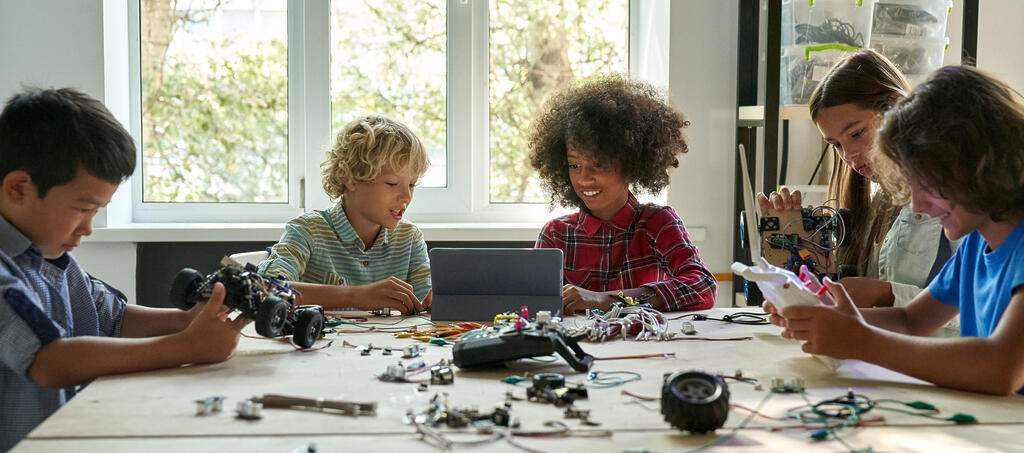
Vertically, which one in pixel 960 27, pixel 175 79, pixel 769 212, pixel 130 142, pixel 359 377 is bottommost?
pixel 359 377

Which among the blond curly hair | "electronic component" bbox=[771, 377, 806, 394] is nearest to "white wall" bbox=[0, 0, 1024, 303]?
the blond curly hair

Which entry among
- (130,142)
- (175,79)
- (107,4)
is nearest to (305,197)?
(175,79)

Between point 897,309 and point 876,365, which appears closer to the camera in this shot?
point 876,365

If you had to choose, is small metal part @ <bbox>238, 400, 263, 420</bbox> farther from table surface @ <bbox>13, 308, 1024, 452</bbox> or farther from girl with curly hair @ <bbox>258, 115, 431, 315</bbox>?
girl with curly hair @ <bbox>258, 115, 431, 315</bbox>

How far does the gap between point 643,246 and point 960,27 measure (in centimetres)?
170

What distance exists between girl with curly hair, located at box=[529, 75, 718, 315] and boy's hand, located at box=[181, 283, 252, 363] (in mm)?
1094

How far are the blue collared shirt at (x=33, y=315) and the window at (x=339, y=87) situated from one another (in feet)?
5.32

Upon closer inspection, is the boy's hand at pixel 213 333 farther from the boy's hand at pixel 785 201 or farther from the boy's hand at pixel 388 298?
the boy's hand at pixel 785 201

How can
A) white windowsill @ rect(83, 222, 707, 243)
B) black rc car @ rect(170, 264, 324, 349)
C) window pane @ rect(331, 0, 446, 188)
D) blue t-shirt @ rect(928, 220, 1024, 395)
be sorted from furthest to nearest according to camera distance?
window pane @ rect(331, 0, 446, 188), white windowsill @ rect(83, 222, 707, 243), black rc car @ rect(170, 264, 324, 349), blue t-shirt @ rect(928, 220, 1024, 395)

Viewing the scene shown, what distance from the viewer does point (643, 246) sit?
2.39 meters

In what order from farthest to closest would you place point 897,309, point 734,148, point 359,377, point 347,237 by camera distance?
1. point 734,148
2. point 347,237
3. point 897,309
4. point 359,377

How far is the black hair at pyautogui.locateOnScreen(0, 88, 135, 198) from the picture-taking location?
57.1 inches

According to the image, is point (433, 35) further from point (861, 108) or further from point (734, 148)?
point (861, 108)

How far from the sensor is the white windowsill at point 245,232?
3033mm
